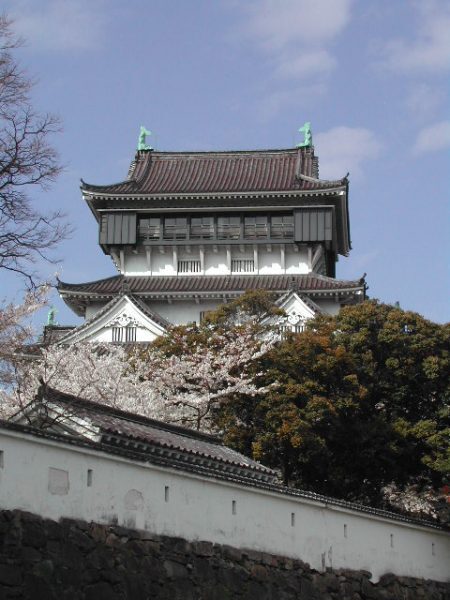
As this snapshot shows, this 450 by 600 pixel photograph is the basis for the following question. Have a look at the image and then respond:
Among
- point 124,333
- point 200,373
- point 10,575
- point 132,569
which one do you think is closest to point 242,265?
point 124,333

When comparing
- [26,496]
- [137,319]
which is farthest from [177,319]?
[26,496]

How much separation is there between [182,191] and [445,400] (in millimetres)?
20895

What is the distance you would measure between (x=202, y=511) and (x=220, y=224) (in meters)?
33.0

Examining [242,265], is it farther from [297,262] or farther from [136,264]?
[136,264]

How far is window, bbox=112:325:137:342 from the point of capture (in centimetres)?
4465

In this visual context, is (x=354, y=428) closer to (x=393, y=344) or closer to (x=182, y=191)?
(x=393, y=344)

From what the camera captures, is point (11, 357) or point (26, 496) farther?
point (11, 357)

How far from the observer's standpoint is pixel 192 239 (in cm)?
4959

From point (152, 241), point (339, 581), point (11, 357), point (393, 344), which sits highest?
point (152, 241)

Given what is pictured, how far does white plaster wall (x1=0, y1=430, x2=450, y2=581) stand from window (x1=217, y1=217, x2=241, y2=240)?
26581 millimetres

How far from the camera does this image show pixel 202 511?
17.7 metres

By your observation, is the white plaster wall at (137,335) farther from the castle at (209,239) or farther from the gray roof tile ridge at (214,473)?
the gray roof tile ridge at (214,473)

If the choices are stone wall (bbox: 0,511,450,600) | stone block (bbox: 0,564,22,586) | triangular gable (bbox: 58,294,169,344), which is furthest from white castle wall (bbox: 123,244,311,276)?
stone block (bbox: 0,564,22,586)

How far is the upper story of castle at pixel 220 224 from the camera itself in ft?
161
